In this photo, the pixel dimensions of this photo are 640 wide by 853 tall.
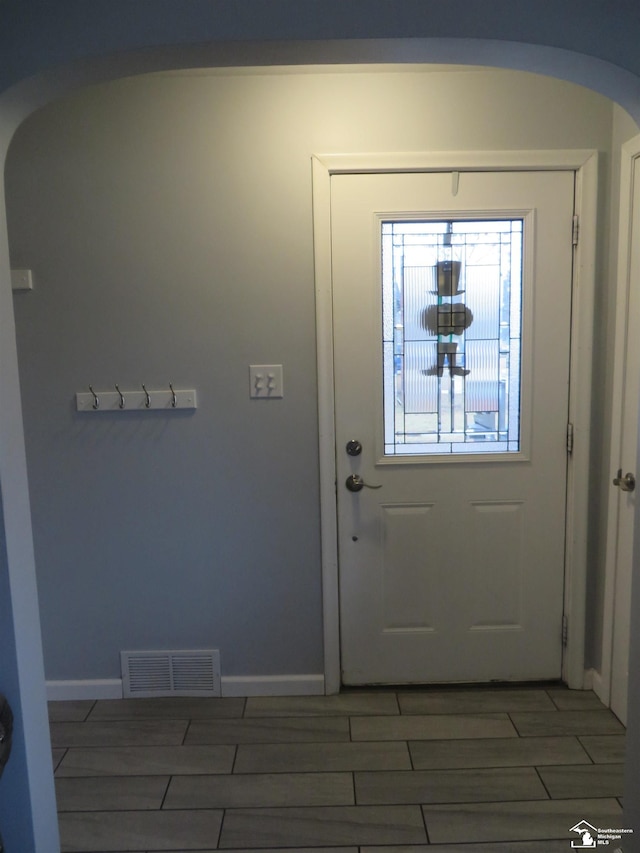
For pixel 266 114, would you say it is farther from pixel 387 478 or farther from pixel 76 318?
pixel 387 478

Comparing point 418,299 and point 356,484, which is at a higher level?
point 418,299

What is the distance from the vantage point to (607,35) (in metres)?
1.38

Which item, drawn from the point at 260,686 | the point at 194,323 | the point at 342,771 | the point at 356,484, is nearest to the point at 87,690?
the point at 260,686

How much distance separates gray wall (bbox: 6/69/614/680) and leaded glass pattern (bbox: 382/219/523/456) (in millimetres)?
312

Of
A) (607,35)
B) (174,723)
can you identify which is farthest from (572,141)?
(174,723)

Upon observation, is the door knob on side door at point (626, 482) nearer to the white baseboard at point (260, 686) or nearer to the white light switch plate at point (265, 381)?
the white light switch plate at point (265, 381)

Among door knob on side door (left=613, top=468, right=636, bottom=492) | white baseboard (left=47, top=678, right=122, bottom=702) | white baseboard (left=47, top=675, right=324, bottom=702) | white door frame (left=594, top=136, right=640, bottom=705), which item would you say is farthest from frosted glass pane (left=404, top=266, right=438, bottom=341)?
white baseboard (left=47, top=678, right=122, bottom=702)

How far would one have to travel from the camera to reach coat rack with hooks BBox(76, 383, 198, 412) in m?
2.40

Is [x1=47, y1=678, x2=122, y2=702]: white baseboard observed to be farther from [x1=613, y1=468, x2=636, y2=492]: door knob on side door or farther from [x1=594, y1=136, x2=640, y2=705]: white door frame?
[x1=613, y1=468, x2=636, y2=492]: door knob on side door

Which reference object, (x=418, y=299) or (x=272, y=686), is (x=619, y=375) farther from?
(x=272, y=686)

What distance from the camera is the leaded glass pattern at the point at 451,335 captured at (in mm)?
2361

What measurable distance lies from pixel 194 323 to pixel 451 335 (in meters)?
1.01

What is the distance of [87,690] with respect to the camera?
254 centimetres

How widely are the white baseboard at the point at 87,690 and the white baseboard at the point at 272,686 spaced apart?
0.45m
